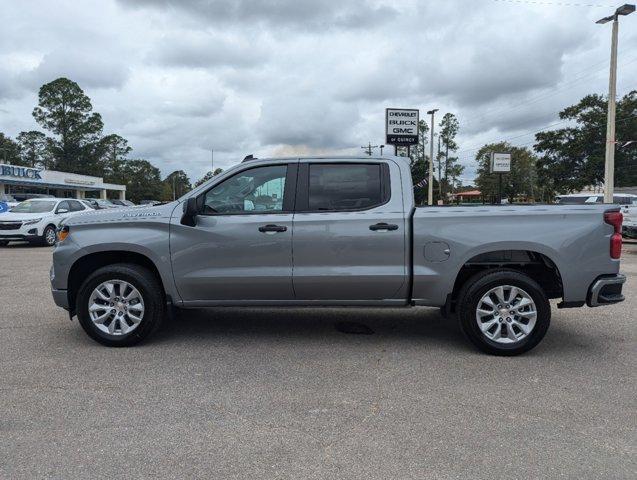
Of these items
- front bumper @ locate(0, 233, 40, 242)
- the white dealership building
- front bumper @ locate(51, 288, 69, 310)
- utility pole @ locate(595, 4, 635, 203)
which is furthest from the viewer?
the white dealership building

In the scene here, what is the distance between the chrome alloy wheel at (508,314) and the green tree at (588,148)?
1575 inches

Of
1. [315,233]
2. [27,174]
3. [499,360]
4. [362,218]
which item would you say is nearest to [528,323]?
[499,360]

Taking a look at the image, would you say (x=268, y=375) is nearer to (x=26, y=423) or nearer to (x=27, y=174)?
(x=26, y=423)

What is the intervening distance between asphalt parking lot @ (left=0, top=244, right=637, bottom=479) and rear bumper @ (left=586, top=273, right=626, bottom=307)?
Answer: 1.81 ft

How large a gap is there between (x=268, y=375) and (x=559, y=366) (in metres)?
2.60

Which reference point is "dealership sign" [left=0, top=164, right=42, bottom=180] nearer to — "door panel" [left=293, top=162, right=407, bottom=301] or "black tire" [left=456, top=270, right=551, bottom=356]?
"door panel" [left=293, top=162, right=407, bottom=301]

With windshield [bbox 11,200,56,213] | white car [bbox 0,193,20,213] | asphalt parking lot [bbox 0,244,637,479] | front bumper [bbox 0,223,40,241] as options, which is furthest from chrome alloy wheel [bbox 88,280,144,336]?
white car [bbox 0,193,20,213]

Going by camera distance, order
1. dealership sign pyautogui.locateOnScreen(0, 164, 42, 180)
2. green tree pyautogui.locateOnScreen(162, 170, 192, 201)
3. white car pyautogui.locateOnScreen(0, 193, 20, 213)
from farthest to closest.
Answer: green tree pyautogui.locateOnScreen(162, 170, 192, 201) → dealership sign pyautogui.locateOnScreen(0, 164, 42, 180) → white car pyautogui.locateOnScreen(0, 193, 20, 213)

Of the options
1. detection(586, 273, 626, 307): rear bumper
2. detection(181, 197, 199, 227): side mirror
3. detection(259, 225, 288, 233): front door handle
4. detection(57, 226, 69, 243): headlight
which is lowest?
detection(586, 273, 626, 307): rear bumper

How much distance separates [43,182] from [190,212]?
5062cm

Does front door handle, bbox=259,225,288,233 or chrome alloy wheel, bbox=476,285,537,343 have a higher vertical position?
front door handle, bbox=259,225,288,233

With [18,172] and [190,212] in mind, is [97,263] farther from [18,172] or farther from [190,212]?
[18,172]

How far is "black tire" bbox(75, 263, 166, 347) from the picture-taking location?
5066 millimetres

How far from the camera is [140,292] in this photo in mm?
5074
